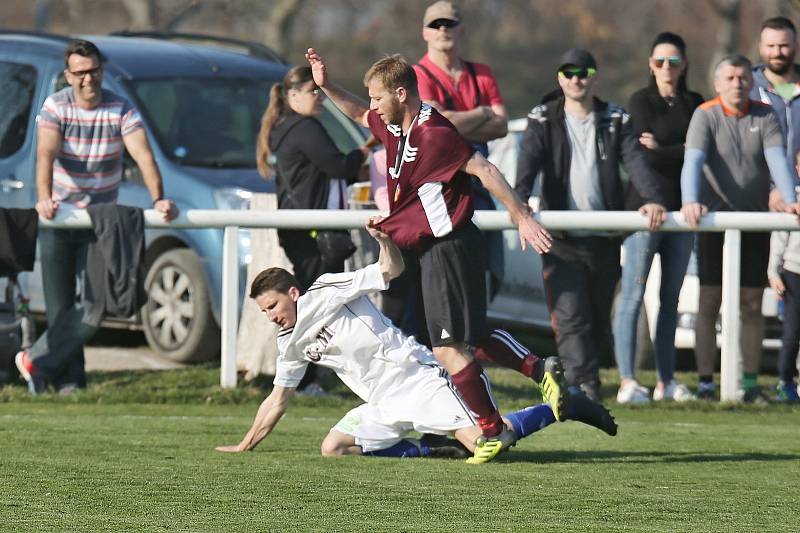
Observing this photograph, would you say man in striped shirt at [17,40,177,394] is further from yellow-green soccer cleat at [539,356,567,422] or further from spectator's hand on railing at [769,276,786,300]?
spectator's hand on railing at [769,276,786,300]

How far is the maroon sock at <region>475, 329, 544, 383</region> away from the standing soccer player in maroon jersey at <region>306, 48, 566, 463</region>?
0.20 m

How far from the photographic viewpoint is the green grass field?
6.20 meters

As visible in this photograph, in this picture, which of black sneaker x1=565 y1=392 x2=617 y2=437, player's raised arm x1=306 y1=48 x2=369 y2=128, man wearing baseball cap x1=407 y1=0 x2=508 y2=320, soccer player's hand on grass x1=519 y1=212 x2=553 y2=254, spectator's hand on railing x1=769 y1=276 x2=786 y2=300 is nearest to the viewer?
soccer player's hand on grass x1=519 y1=212 x2=553 y2=254

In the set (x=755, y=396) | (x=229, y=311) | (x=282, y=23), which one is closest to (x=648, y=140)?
(x=755, y=396)

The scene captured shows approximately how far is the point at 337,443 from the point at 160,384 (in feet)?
10.4

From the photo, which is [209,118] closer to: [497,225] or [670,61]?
[497,225]

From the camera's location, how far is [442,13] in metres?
10.2

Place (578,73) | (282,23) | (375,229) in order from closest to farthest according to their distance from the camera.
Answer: (375,229) → (578,73) → (282,23)

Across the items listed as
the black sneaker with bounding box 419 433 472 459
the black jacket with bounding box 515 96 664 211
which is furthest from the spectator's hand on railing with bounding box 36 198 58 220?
the black sneaker with bounding box 419 433 472 459

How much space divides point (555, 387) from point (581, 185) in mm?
2692

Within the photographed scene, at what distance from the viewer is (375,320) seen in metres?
7.97

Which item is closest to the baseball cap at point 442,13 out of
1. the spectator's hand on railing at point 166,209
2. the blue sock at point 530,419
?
the spectator's hand on railing at point 166,209

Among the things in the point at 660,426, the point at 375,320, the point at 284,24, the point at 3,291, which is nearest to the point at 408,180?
the point at 375,320

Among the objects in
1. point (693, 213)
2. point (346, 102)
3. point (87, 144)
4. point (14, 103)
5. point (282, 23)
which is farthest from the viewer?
point (282, 23)
